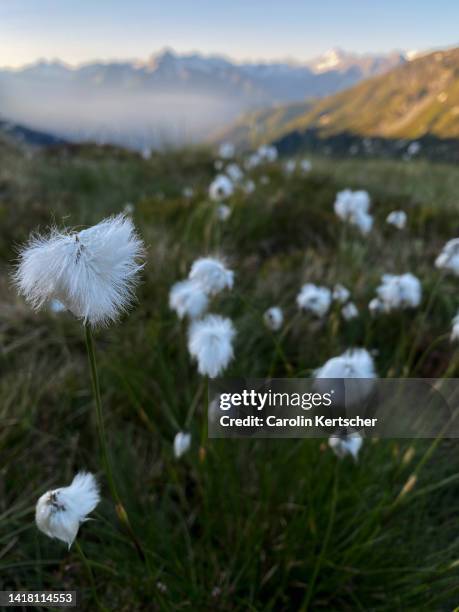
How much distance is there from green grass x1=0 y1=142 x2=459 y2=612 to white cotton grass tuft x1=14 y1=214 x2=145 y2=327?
0.72 meters

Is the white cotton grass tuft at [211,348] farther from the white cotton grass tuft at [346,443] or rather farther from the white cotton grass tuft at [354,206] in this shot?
the white cotton grass tuft at [354,206]

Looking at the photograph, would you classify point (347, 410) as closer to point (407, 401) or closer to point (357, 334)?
point (407, 401)

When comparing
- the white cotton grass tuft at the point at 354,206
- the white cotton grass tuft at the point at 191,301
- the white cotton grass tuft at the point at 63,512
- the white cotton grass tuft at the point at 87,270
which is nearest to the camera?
the white cotton grass tuft at the point at 87,270

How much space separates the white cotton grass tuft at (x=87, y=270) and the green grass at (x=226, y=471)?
716 millimetres

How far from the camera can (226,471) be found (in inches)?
74.1

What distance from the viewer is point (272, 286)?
3424 mm

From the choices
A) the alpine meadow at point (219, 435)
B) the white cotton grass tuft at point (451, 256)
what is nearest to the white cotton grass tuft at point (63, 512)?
the alpine meadow at point (219, 435)

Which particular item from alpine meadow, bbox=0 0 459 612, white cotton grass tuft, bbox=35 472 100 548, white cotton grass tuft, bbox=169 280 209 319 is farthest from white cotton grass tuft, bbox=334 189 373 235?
white cotton grass tuft, bbox=35 472 100 548

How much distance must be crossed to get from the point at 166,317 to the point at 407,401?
155 cm

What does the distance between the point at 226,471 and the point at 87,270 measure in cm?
128

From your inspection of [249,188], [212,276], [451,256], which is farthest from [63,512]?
[249,188]

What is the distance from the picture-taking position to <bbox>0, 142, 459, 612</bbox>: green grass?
1.64 meters

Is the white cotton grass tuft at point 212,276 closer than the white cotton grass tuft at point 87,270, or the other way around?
the white cotton grass tuft at point 87,270

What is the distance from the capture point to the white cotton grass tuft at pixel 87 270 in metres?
0.85
